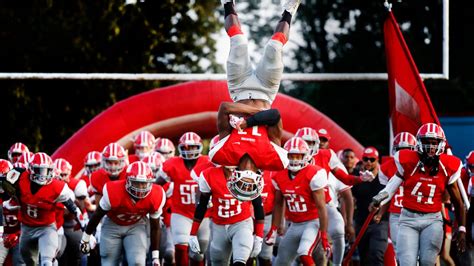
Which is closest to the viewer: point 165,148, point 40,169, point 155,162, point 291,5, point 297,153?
point 291,5

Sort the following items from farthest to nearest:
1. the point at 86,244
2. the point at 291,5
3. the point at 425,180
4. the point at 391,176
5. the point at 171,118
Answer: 1. the point at 171,118
2. the point at 391,176
3. the point at 86,244
4. the point at 425,180
5. the point at 291,5

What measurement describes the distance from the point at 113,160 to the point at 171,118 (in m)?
3.60

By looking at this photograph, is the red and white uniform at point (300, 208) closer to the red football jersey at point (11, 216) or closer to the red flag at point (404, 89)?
the red flag at point (404, 89)

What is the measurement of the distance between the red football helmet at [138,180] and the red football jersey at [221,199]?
1.90 feet

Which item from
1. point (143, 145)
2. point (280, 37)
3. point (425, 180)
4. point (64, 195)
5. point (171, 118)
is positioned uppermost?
point (280, 37)

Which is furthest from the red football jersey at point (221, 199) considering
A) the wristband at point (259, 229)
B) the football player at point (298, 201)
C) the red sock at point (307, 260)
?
the red sock at point (307, 260)

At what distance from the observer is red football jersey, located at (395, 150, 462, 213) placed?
35.0ft

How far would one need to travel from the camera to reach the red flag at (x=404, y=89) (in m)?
13.0

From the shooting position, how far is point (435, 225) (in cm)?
1066

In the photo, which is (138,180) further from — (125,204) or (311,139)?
(311,139)

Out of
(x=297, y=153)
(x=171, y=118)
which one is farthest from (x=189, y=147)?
(x=171, y=118)

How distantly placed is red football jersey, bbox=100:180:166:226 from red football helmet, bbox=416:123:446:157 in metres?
2.88

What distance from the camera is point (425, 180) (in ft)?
35.2

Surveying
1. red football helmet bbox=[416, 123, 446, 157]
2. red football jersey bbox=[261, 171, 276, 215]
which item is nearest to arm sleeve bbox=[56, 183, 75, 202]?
red football jersey bbox=[261, 171, 276, 215]
